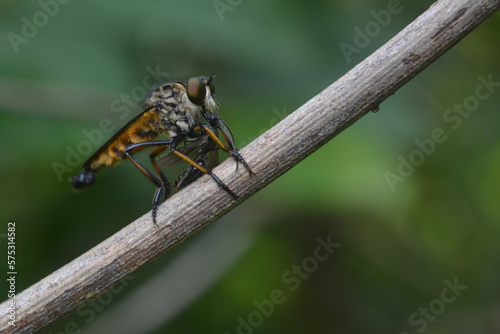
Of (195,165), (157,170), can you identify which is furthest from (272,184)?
(195,165)

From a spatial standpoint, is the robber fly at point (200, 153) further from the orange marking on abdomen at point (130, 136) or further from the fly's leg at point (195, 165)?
the orange marking on abdomen at point (130, 136)

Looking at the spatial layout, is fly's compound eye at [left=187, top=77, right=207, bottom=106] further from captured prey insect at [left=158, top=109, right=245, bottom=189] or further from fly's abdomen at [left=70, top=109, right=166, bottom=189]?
fly's abdomen at [left=70, top=109, right=166, bottom=189]

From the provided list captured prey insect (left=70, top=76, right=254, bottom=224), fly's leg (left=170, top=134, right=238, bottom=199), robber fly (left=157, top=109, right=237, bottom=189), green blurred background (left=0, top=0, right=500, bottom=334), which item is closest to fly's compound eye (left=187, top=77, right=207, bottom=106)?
captured prey insect (left=70, top=76, right=254, bottom=224)

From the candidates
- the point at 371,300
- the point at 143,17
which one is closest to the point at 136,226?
the point at 143,17

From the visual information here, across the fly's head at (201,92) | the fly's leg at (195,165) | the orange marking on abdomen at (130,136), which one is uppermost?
the orange marking on abdomen at (130,136)

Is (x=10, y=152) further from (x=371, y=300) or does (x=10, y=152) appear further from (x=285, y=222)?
(x=371, y=300)

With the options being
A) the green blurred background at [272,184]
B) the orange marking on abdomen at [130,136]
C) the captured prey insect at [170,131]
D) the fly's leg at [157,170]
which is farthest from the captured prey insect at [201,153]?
the green blurred background at [272,184]
